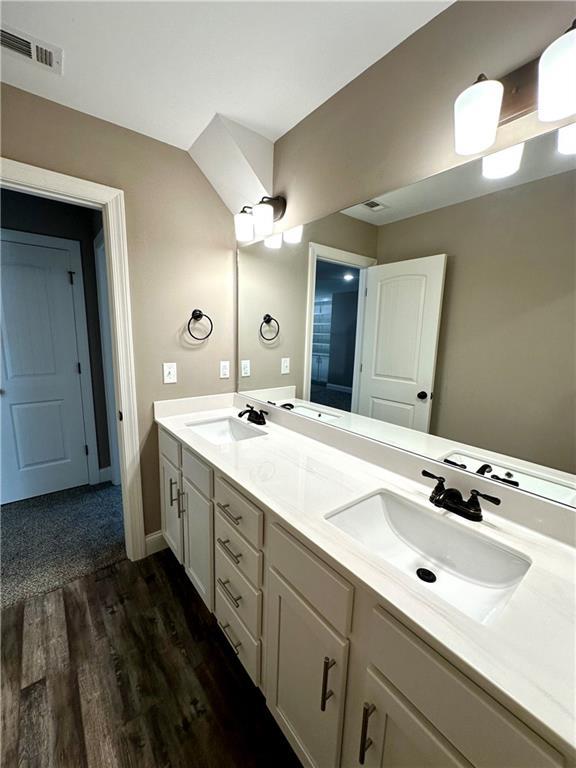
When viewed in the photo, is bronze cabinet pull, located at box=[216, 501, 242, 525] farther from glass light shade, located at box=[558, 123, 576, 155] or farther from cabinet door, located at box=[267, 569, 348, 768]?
glass light shade, located at box=[558, 123, 576, 155]

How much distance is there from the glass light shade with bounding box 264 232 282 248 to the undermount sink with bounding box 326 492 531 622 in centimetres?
153

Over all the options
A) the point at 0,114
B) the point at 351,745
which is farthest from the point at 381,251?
the point at 0,114

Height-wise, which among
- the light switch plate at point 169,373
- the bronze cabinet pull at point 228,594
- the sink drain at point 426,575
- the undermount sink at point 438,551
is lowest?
the bronze cabinet pull at point 228,594

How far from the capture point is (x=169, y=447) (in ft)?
6.01

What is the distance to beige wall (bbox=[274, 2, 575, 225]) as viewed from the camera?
92 centimetres

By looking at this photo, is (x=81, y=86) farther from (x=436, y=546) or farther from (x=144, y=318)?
(x=436, y=546)

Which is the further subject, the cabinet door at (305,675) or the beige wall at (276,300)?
the beige wall at (276,300)

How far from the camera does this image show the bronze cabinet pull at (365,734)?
2.45 feet

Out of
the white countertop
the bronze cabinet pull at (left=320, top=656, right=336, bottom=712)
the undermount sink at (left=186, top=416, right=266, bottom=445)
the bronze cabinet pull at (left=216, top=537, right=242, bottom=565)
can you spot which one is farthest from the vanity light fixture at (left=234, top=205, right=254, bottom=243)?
the bronze cabinet pull at (left=320, top=656, right=336, bottom=712)

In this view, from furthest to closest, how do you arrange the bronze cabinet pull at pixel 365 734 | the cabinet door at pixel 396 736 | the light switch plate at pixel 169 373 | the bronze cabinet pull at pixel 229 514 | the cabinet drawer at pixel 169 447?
the light switch plate at pixel 169 373 → the cabinet drawer at pixel 169 447 → the bronze cabinet pull at pixel 229 514 → the bronze cabinet pull at pixel 365 734 → the cabinet door at pixel 396 736

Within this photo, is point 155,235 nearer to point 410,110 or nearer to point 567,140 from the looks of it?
point 410,110

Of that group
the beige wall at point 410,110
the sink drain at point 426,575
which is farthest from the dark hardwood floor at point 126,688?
the beige wall at point 410,110

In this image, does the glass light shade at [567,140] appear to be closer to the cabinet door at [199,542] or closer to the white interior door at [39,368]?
the cabinet door at [199,542]

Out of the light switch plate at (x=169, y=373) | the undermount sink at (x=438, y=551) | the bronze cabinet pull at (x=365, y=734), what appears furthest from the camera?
the light switch plate at (x=169, y=373)
